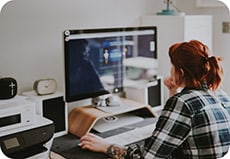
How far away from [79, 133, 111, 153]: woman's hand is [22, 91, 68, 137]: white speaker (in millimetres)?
252

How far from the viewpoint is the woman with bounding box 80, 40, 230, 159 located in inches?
53.5

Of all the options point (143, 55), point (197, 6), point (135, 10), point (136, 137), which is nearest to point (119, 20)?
point (135, 10)

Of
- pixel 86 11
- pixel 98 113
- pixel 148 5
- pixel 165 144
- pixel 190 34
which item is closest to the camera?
pixel 165 144

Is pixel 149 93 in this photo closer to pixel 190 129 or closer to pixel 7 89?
pixel 7 89

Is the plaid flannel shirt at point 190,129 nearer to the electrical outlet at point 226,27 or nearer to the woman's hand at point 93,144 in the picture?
the woman's hand at point 93,144

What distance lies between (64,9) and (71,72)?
1.56 feet

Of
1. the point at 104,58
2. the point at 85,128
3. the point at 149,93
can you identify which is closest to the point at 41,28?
the point at 104,58

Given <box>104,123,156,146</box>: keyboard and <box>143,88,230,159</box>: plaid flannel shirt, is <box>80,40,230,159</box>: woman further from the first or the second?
<box>104,123,156,146</box>: keyboard

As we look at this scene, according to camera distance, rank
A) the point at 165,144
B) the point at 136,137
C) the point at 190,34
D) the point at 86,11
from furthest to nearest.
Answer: the point at 190,34 → the point at 86,11 → the point at 136,137 → the point at 165,144

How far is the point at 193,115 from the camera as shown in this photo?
1.35m

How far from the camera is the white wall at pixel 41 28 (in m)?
2.06

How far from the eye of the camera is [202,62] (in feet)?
4.77

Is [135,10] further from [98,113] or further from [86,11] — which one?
[98,113]

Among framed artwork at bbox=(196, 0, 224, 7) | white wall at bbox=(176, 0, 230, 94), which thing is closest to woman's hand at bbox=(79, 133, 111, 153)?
white wall at bbox=(176, 0, 230, 94)
